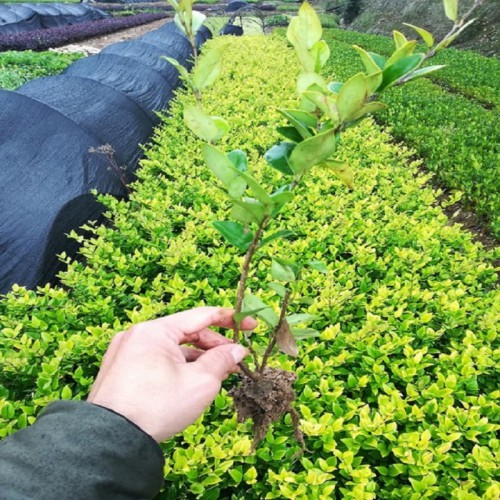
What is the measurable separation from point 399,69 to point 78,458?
954 millimetres

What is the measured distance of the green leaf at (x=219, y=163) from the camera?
0.79 metres

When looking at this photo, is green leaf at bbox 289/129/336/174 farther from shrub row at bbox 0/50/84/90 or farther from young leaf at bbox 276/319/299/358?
shrub row at bbox 0/50/84/90

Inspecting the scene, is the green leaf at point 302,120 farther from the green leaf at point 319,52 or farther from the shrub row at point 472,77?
the shrub row at point 472,77

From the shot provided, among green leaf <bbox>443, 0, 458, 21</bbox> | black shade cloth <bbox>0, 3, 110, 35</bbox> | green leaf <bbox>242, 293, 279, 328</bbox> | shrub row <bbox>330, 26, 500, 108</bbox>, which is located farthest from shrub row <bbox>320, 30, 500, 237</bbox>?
black shade cloth <bbox>0, 3, 110, 35</bbox>

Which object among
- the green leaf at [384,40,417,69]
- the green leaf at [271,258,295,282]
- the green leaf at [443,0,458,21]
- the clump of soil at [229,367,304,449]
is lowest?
the clump of soil at [229,367,304,449]

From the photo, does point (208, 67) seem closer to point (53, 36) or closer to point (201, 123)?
point (201, 123)

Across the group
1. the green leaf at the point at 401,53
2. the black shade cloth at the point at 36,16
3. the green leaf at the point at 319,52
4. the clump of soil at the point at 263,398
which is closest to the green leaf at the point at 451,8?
the green leaf at the point at 401,53

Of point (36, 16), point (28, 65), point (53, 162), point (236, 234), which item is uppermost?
point (36, 16)

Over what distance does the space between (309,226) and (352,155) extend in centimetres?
159

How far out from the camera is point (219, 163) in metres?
0.80

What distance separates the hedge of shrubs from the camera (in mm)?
1409

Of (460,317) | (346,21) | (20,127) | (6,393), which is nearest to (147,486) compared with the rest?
(6,393)

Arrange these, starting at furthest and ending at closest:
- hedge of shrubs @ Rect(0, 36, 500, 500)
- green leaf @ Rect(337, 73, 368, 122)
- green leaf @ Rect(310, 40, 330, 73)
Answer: hedge of shrubs @ Rect(0, 36, 500, 500), green leaf @ Rect(310, 40, 330, 73), green leaf @ Rect(337, 73, 368, 122)

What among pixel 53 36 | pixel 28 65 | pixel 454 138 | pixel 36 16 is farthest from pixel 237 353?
pixel 36 16
